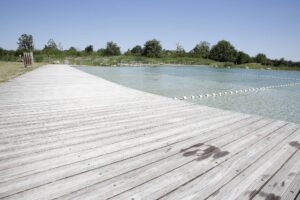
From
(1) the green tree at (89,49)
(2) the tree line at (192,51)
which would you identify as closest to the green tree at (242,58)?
(2) the tree line at (192,51)

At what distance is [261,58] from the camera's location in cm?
7206

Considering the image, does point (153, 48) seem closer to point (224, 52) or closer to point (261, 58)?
point (224, 52)

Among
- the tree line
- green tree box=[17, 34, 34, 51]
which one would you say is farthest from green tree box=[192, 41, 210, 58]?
green tree box=[17, 34, 34, 51]

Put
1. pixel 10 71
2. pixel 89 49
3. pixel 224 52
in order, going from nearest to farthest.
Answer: pixel 10 71
pixel 89 49
pixel 224 52

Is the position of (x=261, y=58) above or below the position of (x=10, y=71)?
above

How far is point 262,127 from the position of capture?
12.1ft

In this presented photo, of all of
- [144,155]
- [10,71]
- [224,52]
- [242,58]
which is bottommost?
[144,155]

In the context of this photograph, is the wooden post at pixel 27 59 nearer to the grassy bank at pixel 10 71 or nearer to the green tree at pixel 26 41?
the grassy bank at pixel 10 71

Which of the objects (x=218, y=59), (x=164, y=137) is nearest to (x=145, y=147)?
(x=164, y=137)

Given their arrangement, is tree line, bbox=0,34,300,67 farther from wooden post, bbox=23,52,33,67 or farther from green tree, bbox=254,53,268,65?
wooden post, bbox=23,52,33,67

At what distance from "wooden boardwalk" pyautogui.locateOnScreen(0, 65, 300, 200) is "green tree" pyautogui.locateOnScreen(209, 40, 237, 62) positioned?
238ft

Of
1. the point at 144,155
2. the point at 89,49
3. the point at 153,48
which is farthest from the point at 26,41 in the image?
the point at 144,155

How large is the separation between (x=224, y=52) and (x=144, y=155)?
75.8 meters

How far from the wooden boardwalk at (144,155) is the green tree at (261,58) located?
76.0 metres
